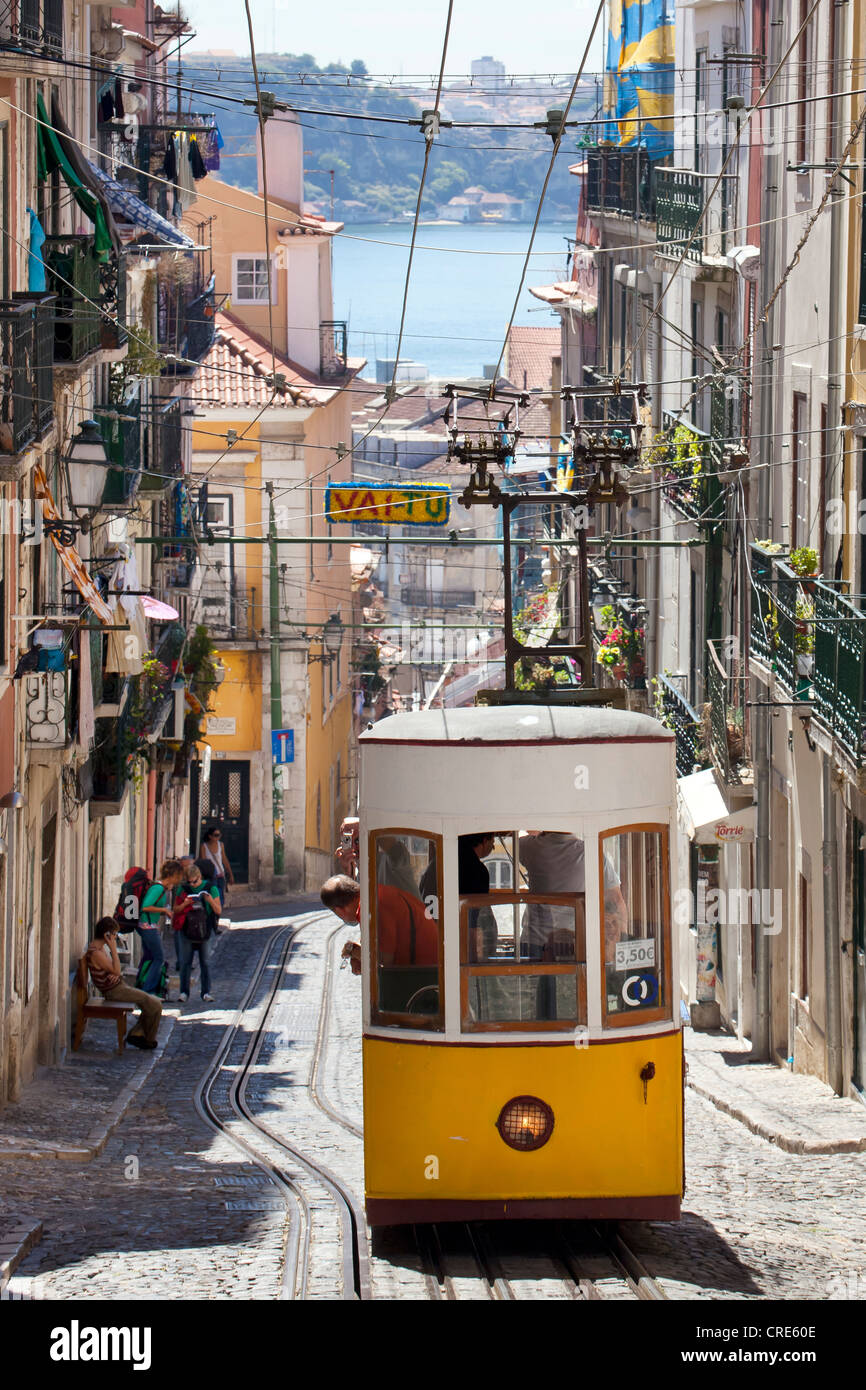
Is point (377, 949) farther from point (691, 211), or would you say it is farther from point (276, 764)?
point (276, 764)

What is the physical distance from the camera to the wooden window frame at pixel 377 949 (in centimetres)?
971

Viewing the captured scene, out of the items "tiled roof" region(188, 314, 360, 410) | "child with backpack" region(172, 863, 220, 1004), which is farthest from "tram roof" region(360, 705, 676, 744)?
"tiled roof" region(188, 314, 360, 410)

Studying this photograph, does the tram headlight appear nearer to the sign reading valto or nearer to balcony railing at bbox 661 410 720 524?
balcony railing at bbox 661 410 720 524

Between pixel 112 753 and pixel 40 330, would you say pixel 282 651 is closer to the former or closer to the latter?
pixel 112 753

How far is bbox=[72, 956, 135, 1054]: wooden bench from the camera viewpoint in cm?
1870

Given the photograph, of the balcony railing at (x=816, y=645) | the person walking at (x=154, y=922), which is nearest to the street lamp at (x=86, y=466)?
the person walking at (x=154, y=922)

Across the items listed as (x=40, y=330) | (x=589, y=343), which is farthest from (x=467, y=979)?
(x=589, y=343)

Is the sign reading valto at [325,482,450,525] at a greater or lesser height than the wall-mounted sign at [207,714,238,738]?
greater

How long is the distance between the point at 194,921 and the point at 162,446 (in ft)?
27.4

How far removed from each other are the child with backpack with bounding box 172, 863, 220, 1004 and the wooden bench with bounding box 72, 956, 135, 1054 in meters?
1.93

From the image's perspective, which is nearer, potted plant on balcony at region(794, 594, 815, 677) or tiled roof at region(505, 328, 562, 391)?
potted plant on balcony at region(794, 594, 815, 677)

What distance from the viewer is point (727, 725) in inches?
800

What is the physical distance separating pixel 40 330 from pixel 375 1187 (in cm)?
759

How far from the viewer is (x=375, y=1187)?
9883mm
